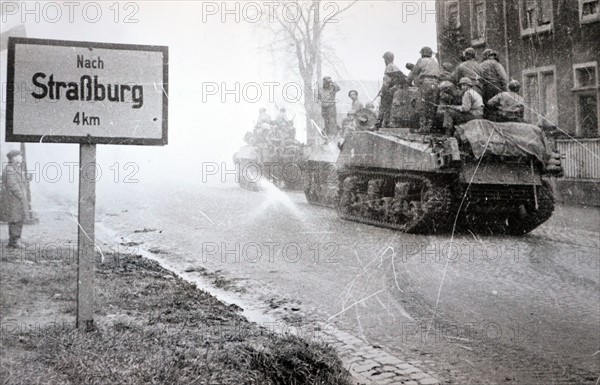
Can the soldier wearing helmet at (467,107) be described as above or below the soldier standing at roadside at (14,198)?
above

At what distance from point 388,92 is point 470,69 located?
1535mm

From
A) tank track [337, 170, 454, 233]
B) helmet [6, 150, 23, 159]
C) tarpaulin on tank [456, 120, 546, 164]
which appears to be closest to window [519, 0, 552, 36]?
tarpaulin on tank [456, 120, 546, 164]

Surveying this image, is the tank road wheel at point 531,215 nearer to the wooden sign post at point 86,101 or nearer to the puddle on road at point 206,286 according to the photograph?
the puddle on road at point 206,286

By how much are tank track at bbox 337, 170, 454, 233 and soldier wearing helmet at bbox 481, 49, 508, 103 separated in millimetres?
1774

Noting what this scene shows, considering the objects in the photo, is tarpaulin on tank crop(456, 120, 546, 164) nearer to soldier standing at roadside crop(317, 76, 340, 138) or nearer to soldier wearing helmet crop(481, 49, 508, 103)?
soldier wearing helmet crop(481, 49, 508, 103)

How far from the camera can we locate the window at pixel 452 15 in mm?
10961

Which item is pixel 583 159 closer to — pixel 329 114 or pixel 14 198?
pixel 329 114

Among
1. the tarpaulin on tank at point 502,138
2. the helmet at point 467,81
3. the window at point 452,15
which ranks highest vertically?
the window at point 452,15

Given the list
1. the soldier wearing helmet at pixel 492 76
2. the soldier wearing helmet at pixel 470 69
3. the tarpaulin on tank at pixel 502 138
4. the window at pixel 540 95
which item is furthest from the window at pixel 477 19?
the tarpaulin on tank at pixel 502 138

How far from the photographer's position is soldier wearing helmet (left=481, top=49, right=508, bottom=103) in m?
9.44

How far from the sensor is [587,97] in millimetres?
14070

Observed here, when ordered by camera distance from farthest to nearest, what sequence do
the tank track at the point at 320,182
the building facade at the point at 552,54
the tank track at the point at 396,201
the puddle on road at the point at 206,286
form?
the tank track at the point at 320,182 → the building facade at the point at 552,54 → the tank track at the point at 396,201 → the puddle on road at the point at 206,286

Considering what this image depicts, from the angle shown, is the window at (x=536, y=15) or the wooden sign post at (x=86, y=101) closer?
the wooden sign post at (x=86, y=101)

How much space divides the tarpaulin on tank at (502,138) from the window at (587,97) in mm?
5403
